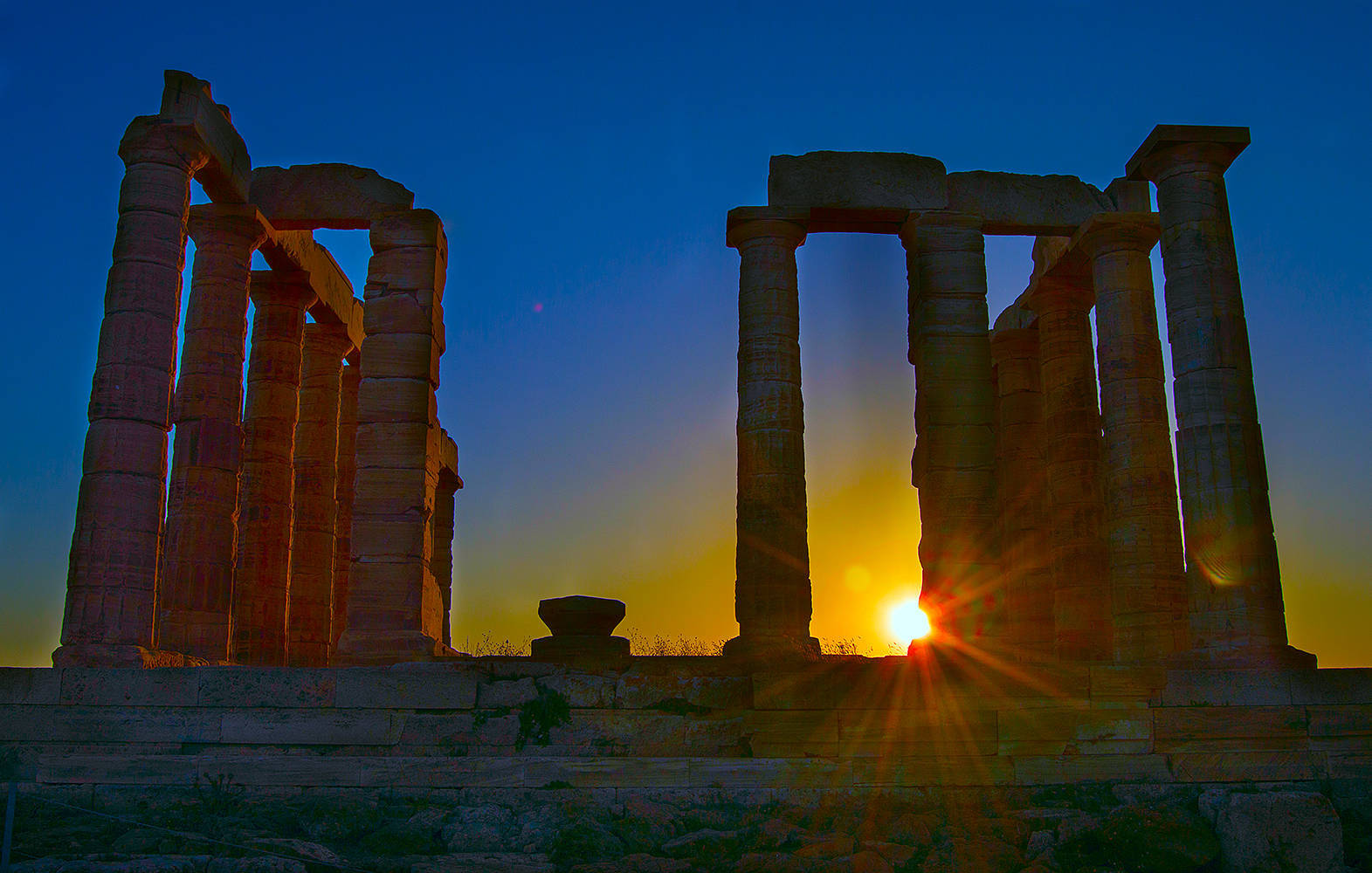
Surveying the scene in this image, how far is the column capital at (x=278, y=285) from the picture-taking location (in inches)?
846

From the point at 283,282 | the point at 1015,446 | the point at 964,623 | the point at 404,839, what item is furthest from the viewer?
the point at 1015,446

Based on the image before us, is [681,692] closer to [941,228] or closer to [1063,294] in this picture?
[941,228]

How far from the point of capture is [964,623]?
16.7 m

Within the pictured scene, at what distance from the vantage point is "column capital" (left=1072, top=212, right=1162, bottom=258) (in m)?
19.3

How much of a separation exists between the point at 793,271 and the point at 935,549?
16.5ft

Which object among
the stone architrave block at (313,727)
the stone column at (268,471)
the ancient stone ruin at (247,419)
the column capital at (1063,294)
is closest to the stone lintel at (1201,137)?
the column capital at (1063,294)

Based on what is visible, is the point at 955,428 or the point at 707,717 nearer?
the point at 707,717

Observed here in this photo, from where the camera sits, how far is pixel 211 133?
57.1 ft

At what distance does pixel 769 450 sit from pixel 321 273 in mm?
9993

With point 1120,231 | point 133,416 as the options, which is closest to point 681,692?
point 133,416

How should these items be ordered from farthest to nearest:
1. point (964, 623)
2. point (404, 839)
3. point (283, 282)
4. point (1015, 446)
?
point (1015, 446)
point (283, 282)
point (964, 623)
point (404, 839)

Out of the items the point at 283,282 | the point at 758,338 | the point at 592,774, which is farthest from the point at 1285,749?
the point at 283,282

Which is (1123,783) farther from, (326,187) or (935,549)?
(326,187)

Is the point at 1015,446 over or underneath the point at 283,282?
underneath
